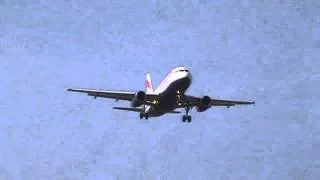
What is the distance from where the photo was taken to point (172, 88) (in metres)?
74.9

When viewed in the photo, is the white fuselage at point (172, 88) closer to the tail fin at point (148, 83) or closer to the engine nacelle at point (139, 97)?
the engine nacelle at point (139, 97)

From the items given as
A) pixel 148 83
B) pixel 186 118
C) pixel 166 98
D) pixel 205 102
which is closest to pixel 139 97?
pixel 166 98

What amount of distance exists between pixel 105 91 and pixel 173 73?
8.85 meters

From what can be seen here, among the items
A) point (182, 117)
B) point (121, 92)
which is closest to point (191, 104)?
point (182, 117)

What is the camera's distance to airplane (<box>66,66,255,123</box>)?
75.0 metres

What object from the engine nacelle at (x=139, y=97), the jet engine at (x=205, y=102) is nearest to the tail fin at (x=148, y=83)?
the jet engine at (x=205, y=102)

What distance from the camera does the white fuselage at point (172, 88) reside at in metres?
74.4

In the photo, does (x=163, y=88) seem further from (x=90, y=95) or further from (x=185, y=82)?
(x=90, y=95)

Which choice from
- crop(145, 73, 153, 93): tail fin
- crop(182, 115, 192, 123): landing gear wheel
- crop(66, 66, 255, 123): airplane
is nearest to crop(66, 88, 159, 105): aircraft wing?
crop(66, 66, 255, 123): airplane

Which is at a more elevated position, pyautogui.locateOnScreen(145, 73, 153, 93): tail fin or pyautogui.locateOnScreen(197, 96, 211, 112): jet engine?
pyautogui.locateOnScreen(145, 73, 153, 93): tail fin

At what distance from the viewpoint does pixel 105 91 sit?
8106cm

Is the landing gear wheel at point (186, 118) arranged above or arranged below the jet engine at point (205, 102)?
below

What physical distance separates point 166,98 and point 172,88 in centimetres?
176

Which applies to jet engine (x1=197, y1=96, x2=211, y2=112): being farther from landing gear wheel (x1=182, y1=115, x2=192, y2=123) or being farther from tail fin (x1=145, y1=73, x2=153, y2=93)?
tail fin (x1=145, y1=73, x2=153, y2=93)
